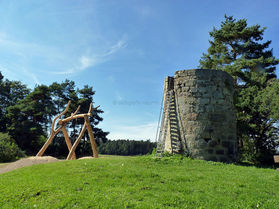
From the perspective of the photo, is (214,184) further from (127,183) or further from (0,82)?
(0,82)

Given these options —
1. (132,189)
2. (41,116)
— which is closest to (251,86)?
(132,189)

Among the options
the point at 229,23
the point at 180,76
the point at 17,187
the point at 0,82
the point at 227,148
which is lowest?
the point at 17,187

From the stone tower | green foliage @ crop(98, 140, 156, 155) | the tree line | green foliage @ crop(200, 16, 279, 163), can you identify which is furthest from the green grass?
green foliage @ crop(98, 140, 156, 155)

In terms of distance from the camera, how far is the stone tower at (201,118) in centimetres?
988

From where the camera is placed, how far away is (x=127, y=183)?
592 cm

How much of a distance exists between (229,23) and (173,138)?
17795 mm

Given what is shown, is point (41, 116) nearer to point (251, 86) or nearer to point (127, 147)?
point (127, 147)

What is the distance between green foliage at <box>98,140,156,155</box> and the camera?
129 ft

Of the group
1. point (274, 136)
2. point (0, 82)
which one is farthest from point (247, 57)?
point (0, 82)

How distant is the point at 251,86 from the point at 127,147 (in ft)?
91.9

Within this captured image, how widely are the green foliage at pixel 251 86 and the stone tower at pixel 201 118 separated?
15.8ft

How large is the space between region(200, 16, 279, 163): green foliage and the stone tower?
15.8 ft

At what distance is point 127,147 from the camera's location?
132 ft

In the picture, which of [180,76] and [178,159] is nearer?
[178,159]
